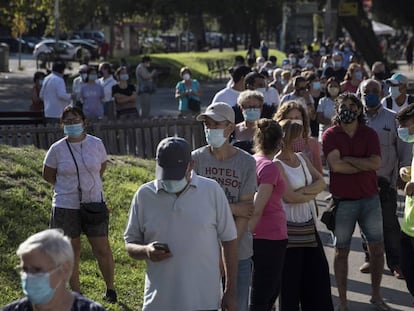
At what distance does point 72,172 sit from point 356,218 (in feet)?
8.09

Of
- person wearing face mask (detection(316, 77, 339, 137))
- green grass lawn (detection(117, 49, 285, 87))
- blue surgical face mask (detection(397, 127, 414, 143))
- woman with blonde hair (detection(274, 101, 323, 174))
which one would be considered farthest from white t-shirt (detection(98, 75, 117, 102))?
green grass lawn (detection(117, 49, 285, 87))

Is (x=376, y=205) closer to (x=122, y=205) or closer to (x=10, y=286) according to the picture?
(x=10, y=286)

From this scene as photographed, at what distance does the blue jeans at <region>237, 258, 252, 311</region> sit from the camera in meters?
6.50

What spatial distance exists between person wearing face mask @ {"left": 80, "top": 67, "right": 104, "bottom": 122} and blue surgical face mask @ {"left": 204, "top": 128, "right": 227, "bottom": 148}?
10294 millimetres

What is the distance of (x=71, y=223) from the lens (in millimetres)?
7984

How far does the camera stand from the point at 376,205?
821cm

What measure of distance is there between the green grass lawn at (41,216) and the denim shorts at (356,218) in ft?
6.16

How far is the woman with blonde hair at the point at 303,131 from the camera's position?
7656mm

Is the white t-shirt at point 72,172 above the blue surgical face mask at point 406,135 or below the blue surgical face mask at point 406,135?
below

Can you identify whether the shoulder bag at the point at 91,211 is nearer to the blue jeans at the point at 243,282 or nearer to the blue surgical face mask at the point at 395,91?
the blue jeans at the point at 243,282

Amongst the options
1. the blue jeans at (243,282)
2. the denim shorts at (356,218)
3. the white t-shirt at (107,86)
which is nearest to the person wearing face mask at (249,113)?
the denim shorts at (356,218)

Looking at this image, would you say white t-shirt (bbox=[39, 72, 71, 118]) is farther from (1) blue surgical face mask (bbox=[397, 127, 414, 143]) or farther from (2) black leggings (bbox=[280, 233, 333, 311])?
(2) black leggings (bbox=[280, 233, 333, 311])

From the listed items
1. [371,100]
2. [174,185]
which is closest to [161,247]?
[174,185]

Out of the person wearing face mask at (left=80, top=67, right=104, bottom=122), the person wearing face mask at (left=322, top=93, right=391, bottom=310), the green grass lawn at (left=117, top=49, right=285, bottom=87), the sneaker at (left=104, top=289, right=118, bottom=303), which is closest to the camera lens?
the person wearing face mask at (left=322, top=93, right=391, bottom=310)
